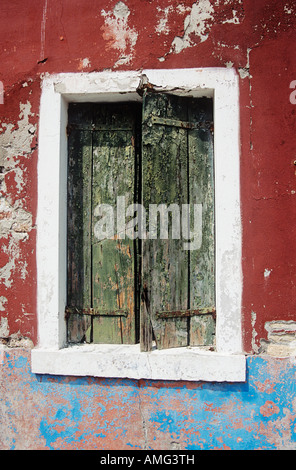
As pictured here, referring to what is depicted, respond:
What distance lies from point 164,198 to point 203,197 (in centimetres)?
28

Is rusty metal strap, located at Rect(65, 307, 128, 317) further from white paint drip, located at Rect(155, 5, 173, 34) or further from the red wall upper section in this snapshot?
white paint drip, located at Rect(155, 5, 173, 34)

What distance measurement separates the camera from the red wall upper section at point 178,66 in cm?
242

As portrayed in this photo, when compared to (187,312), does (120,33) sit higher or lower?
higher

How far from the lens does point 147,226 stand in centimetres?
254

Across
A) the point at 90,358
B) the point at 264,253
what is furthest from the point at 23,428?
the point at 264,253

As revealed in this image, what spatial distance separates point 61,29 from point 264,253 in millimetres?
2007

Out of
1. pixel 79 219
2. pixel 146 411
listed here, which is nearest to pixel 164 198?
pixel 79 219

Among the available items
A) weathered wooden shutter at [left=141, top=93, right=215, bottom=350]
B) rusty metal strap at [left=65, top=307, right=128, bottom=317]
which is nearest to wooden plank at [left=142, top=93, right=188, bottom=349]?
weathered wooden shutter at [left=141, top=93, right=215, bottom=350]

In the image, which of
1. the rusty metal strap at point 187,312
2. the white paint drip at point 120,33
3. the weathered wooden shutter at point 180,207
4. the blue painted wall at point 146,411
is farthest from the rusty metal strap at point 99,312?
the white paint drip at point 120,33

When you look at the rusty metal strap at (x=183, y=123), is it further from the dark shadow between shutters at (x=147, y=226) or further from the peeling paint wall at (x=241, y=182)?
the peeling paint wall at (x=241, y=182)

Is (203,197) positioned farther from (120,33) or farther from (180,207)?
(120,33)

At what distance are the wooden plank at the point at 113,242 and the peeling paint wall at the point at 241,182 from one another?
333 mm

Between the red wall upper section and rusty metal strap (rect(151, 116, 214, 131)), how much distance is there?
0.26m
